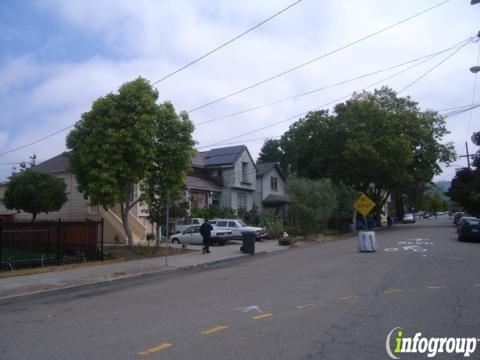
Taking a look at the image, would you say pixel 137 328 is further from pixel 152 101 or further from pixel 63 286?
pixel 152 101

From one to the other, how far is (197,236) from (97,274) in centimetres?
1184

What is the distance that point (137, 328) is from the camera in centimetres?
775

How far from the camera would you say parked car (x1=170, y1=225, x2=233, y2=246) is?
26.9 metres

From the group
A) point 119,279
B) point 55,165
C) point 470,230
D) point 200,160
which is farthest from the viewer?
point 200,160

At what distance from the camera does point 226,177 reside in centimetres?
3978

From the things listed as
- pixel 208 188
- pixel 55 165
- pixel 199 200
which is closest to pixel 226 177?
pixel 208 188

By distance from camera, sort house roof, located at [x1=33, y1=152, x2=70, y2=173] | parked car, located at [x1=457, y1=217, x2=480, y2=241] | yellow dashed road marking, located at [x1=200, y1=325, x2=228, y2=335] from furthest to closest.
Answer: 1. house roof, located at [x1=33, y1=152, x2=70, y2=173]
2. parked car, located at [x1=457, y1=217, x2=480, y2=241]
3. yellow dashed road marking, located at [x1=200, y1=325, x2=228, y2=335]

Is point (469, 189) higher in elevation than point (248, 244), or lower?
higher

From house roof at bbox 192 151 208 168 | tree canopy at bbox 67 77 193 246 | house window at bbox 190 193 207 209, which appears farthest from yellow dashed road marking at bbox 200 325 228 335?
house roof at bbox 192 151 208 168

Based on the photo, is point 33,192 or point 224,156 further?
point 224,156

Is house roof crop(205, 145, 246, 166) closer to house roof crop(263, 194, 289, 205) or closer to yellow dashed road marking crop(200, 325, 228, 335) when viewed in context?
house roof crop(263, 194, 289, 205)

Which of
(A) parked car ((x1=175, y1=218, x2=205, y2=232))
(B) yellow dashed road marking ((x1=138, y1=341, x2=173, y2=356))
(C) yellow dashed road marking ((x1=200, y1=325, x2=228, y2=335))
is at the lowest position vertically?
(B) yellow dashed road marking ((x1=138, y1=341, x2=173, y2=356))

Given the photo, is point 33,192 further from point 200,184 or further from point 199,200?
point 200,184

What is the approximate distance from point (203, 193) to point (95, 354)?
30.8m
